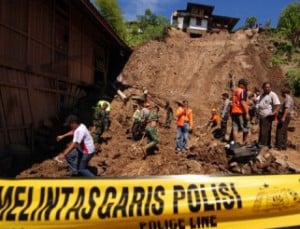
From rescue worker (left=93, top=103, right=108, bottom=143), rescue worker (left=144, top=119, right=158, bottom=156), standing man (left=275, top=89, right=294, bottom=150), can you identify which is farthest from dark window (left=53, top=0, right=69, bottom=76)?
standing man (left=275, top=89, right=294, bottom=150)

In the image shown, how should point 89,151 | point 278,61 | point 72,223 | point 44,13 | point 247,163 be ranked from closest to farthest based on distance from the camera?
point 72,223
point 89,151
point 247,163
point 44,13
point 278,61

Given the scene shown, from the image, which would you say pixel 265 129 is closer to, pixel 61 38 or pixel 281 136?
pixel 281 136

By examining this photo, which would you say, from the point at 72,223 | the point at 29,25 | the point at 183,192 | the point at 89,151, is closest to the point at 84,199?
the point at 72,223

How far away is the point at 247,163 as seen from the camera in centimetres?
1109

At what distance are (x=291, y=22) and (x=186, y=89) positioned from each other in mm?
13718

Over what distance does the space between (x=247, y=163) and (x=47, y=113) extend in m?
7.29

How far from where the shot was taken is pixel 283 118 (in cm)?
1212

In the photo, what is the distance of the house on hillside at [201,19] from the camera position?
58.5m

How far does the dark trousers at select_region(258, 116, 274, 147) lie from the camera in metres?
11.6

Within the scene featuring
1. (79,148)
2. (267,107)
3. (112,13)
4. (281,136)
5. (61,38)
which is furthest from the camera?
(112,13)

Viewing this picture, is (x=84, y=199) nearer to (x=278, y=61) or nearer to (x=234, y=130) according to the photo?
(x=234, y=130)

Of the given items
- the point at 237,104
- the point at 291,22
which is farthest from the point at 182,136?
the point at 291,22

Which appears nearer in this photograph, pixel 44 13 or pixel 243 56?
pixel 44 13

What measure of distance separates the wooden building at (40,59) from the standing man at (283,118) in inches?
285
